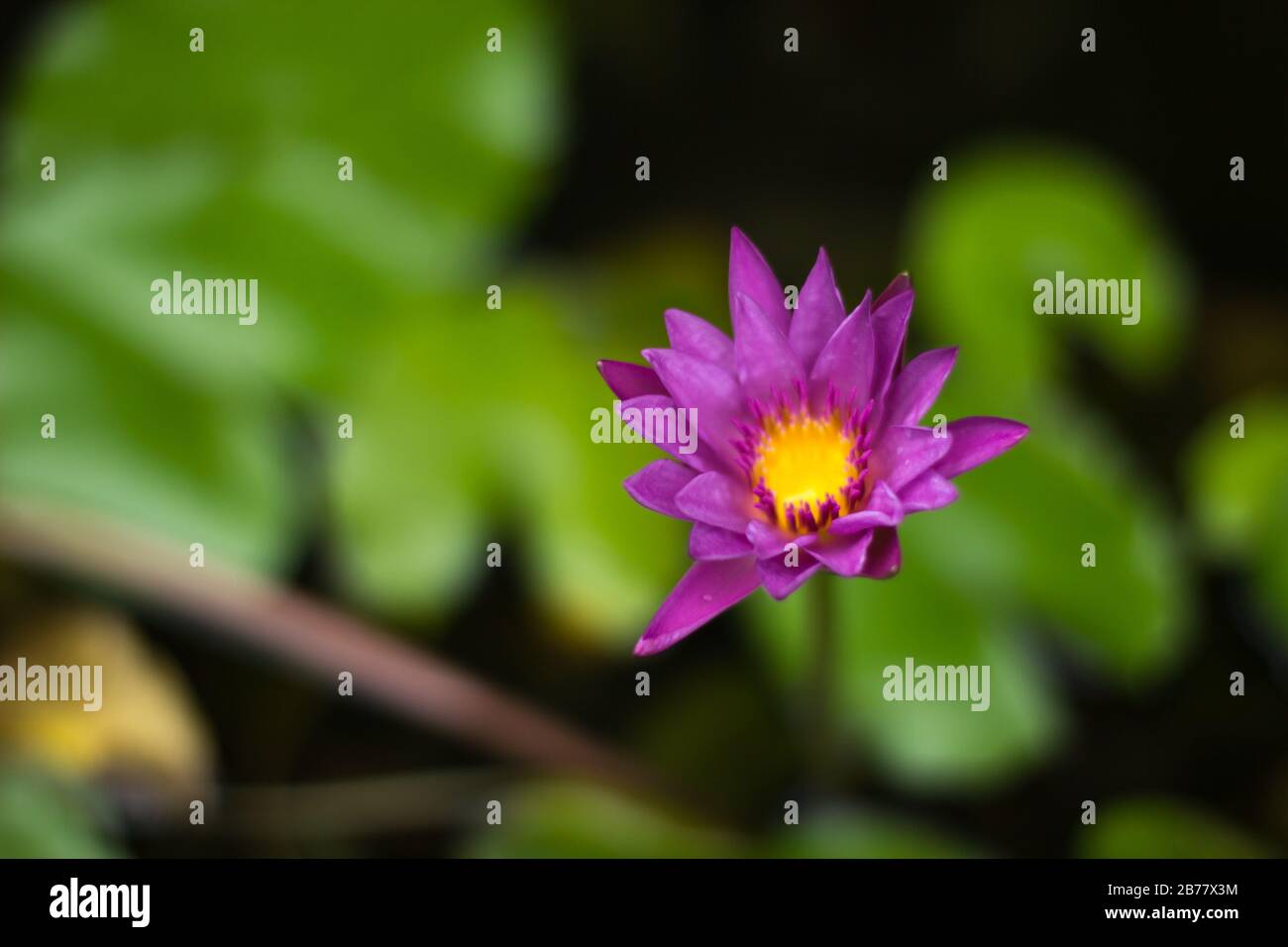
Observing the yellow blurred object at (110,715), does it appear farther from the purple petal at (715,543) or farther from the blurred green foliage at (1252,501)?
the blurred green foliage at (1252,501)

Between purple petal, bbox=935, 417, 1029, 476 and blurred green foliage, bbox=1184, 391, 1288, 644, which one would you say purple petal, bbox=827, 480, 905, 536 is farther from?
blurred green foliage, bbox=1184, 391, 1288, 644

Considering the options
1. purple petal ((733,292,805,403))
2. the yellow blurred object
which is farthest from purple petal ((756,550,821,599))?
the yellow blurred object

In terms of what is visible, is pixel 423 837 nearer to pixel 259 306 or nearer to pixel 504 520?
pixel 504 520

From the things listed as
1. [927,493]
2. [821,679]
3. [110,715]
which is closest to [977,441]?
[927,493]

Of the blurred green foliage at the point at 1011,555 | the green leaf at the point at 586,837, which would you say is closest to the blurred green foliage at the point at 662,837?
the green leaf at the point at 586,837

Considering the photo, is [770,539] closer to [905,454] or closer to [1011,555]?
[905,454]
